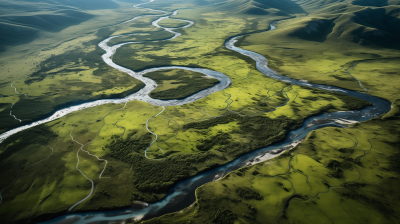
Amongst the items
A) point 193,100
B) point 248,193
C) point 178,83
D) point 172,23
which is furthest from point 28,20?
point 248,193

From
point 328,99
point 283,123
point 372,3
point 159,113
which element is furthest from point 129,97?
point 372,3

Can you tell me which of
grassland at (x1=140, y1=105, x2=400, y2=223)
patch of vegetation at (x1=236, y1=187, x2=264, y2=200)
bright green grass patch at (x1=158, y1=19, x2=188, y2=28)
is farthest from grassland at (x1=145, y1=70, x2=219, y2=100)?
bright green grass patch at (x1=158, y1=19, x2=188, y2=28)

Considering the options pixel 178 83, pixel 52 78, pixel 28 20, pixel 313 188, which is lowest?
pixel 313 188

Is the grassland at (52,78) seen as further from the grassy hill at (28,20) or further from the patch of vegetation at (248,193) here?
the patch of vegetation at (248,193)

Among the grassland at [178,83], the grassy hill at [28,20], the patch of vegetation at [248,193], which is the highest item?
the grassy hill at [28,20]

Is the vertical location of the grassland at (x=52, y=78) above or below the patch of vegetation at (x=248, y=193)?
above

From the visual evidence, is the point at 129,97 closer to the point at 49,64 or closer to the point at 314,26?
the point at 49,64

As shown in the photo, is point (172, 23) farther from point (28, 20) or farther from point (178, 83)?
point (178, 83)

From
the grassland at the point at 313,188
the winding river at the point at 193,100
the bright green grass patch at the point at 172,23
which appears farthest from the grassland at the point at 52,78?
the bright green grass patch at the point at 172,23
